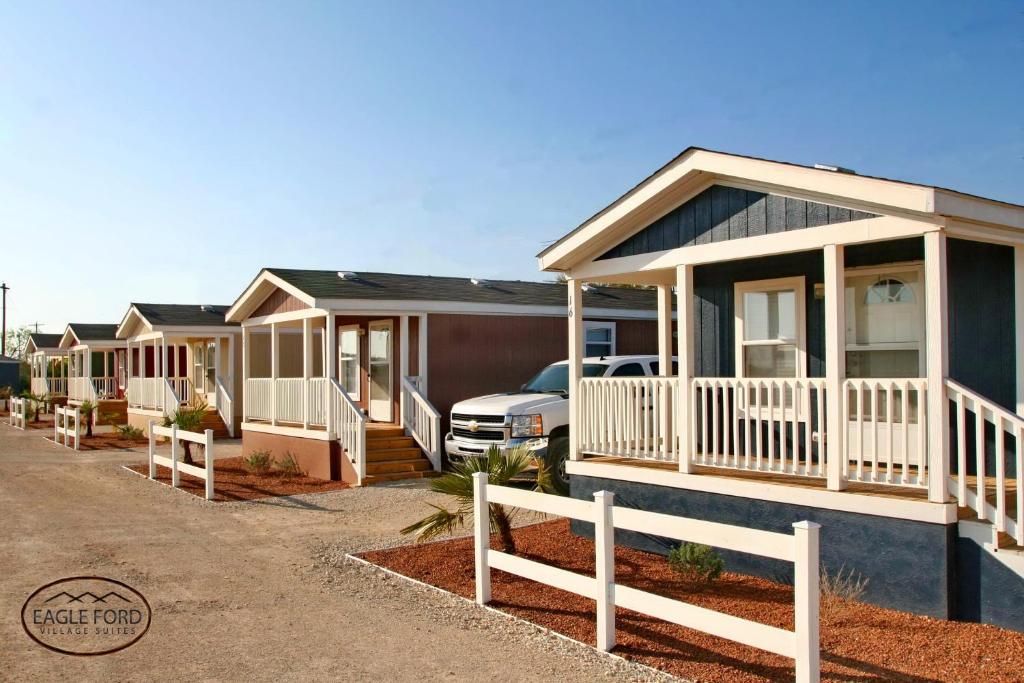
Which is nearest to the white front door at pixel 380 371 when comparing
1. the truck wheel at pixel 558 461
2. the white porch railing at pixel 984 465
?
the truck wheel at pixel 558 461

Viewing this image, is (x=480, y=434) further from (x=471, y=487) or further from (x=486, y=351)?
(x=471, y=487)

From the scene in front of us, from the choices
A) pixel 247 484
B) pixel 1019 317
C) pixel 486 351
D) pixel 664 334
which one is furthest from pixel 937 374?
pixel 486 351

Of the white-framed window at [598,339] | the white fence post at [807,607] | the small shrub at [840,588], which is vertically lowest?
the small shrub at [840,588]

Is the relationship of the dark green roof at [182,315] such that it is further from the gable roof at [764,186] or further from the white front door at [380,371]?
the gable roof at [764,186]

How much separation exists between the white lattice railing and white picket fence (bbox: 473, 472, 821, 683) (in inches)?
476

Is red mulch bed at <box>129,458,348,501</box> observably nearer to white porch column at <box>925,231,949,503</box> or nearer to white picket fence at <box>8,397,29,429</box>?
white porch column at <box>925,231,949,503</box>

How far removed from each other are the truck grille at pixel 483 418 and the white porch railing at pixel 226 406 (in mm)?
13015

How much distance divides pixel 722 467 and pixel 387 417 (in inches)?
426

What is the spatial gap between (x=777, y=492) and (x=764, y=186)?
2.84 meters

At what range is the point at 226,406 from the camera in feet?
83.3

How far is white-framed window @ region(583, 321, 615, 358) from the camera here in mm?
18953

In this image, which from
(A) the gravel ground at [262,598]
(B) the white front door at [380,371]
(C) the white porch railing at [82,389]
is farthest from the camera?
(C) the white porch railing at [82,389]

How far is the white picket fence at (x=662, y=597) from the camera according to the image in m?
4.86

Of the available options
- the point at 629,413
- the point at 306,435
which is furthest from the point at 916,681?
the point at 306,435
